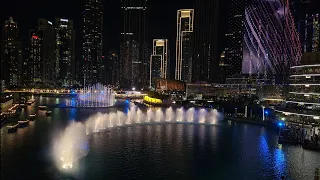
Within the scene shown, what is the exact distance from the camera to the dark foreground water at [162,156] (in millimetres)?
26781

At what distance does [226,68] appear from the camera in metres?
178

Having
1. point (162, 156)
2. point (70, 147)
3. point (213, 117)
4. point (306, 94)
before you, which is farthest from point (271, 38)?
point (70, 147)

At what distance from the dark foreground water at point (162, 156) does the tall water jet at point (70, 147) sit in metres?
0.78

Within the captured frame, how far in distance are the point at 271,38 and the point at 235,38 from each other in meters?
65.7

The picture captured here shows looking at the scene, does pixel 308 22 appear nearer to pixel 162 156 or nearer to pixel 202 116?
pixel 202 116

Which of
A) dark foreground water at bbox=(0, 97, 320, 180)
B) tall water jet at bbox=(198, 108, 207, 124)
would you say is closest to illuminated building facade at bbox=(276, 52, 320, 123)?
dark foreground water at bbox=(0, 97, 320, 180)

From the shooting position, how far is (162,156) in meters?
32.5

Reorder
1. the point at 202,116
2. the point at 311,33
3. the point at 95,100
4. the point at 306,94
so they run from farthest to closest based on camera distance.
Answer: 1. the point at 311,33
2. the point at 95,100
3. the point at 202,116
4. the point at 306,94

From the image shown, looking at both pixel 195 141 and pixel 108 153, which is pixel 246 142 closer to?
pixel 195 141

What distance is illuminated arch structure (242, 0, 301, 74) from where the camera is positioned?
3654 inches

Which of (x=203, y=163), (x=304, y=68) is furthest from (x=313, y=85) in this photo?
(x=203, y=163)

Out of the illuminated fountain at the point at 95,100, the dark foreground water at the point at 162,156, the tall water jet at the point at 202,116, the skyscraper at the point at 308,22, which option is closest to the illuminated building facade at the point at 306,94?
the dark foreground water at the point at 162,156

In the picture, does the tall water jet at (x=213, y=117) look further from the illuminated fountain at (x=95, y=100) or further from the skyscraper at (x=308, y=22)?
the skyscraper at (x=308, y=22)

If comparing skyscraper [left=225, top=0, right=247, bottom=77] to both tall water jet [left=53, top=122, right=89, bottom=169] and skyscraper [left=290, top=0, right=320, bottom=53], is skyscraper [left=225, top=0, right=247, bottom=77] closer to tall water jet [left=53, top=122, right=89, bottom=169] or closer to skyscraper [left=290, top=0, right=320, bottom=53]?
skyscraper [left=290, top=0, right=320, bottom=53]
